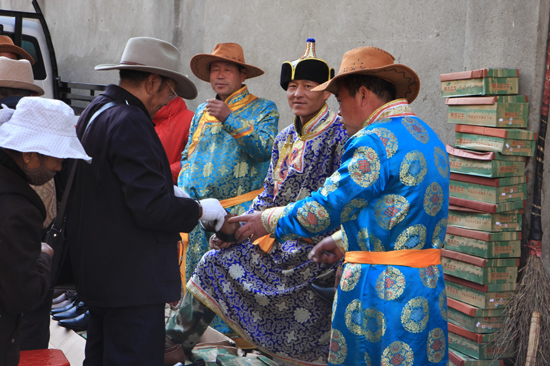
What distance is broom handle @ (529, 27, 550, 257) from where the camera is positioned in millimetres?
3312

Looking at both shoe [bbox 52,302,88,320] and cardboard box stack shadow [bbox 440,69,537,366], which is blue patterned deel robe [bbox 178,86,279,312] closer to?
shoe [bbox 52,302,88,320]

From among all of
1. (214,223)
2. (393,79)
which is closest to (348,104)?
(393,79)

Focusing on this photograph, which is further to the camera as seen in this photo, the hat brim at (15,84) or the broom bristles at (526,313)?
the hat brim at (15,84)

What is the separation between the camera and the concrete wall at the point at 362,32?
3.39 metres

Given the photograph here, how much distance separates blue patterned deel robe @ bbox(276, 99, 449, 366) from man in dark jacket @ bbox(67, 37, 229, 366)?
612 millimetres

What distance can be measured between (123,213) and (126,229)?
0.07 meters

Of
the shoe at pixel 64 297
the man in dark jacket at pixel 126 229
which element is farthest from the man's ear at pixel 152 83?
the shoe at pixel 64 297

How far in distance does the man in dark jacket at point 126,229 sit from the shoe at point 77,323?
6.69 feet

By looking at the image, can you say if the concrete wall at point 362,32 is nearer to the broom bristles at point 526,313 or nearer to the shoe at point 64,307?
the broom bristles at point 526,313

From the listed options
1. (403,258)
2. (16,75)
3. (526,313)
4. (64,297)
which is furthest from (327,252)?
(64,297)

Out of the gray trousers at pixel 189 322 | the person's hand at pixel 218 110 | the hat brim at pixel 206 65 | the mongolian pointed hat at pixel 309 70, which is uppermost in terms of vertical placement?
the hat brim at pixel 206 65

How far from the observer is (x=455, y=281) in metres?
3.60

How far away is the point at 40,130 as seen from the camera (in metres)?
2.09

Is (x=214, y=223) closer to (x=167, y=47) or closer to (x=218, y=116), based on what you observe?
(x=167, y=47)
